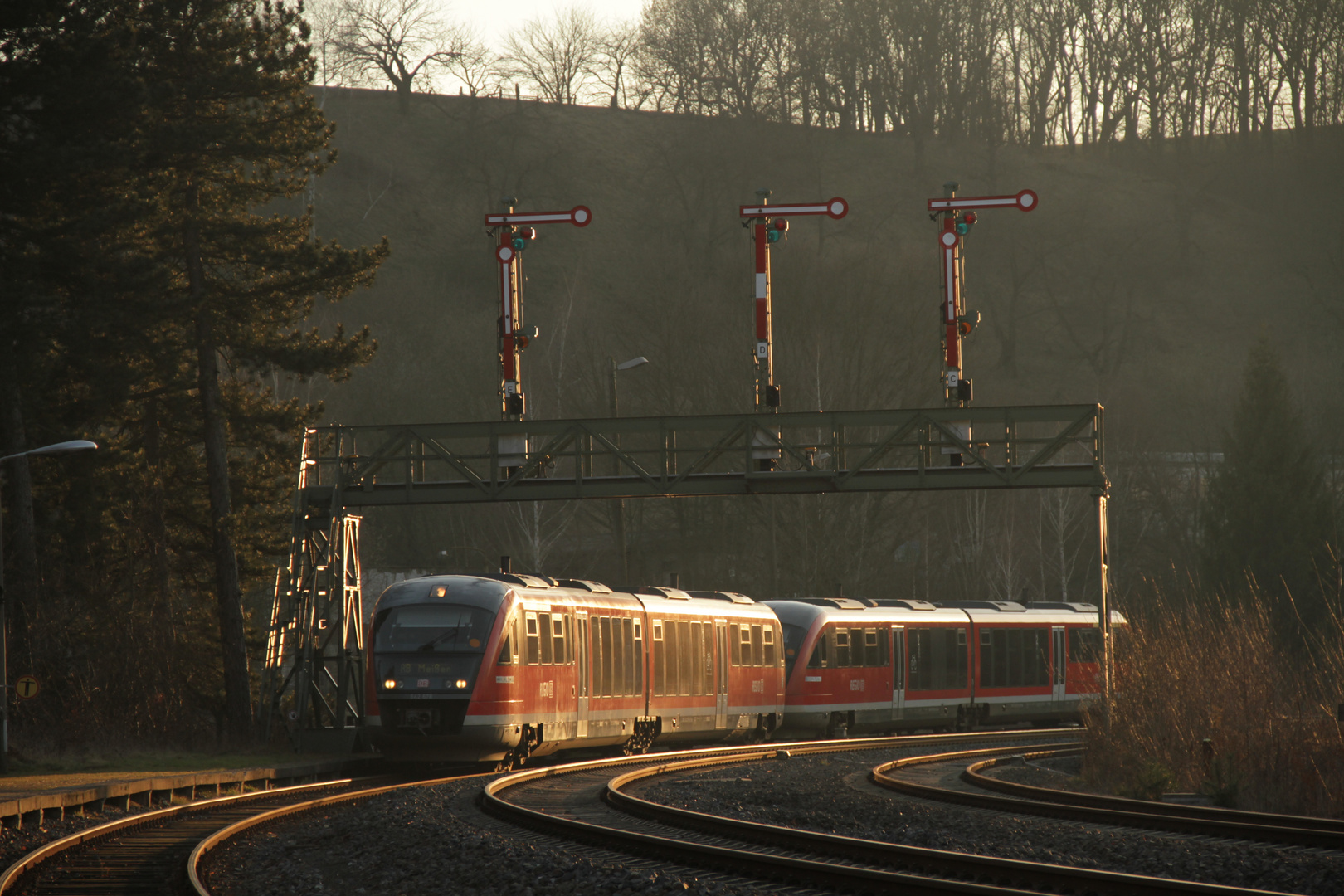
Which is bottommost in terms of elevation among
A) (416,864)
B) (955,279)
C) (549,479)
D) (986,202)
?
(416,864)

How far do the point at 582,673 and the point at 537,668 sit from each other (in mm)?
1689

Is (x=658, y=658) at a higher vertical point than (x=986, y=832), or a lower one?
higher

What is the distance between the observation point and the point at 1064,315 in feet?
292

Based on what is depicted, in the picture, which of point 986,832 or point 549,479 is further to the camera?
point 549,479

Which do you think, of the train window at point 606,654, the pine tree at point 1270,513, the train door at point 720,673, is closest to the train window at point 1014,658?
the train door at point 720,673

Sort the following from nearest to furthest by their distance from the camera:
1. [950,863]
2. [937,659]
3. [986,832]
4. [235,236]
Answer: [950,863] < [986,832] < [235,236] < [937,659]

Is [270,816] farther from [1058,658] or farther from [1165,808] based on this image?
[1058,658]

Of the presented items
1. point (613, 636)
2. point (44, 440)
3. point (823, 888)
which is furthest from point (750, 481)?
point (823, 888)

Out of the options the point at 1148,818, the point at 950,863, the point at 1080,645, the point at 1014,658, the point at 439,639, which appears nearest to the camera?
the point at 950,863

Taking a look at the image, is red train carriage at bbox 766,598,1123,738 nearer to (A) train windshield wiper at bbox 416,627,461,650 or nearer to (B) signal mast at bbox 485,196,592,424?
(B) signal mast at bbox 485,196,592,424

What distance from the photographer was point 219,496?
96.6 feet

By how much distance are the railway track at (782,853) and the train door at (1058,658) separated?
20358 mm

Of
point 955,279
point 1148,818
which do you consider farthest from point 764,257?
point 1148,818

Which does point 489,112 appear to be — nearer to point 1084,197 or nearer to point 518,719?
point 1084,197
